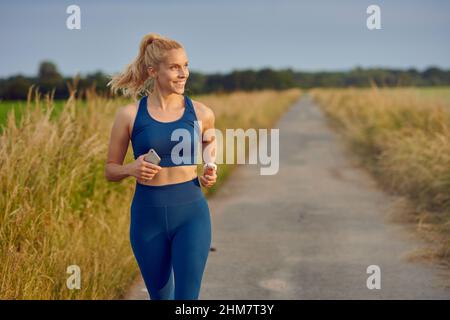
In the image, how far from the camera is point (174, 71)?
302 centimetres

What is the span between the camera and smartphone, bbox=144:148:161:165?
9.53 feet

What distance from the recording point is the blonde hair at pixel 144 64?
304cm

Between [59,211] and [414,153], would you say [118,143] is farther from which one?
[414,153]

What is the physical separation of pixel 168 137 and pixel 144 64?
17.4 inches

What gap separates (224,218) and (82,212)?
2276 millimetres

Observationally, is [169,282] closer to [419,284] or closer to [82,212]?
[419,284]

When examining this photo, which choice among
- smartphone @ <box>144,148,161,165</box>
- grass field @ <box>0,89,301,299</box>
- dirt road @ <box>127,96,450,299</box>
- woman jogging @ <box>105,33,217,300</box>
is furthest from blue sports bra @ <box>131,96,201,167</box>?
dirt road @ <box>127,96,450,299</box>

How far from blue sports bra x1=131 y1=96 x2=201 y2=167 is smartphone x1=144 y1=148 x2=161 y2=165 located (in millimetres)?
107

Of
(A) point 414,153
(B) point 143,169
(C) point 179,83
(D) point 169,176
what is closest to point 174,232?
(D) point 169,176

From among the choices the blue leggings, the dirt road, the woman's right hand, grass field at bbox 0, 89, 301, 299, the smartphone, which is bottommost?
the dirt road

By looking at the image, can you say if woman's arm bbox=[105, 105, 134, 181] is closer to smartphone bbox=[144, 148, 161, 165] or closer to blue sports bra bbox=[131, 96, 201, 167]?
blue sports bra bbox=[131, 96, 201, 167]

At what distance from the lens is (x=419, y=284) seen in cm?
526

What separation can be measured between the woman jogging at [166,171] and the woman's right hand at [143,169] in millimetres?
Answer: 50
